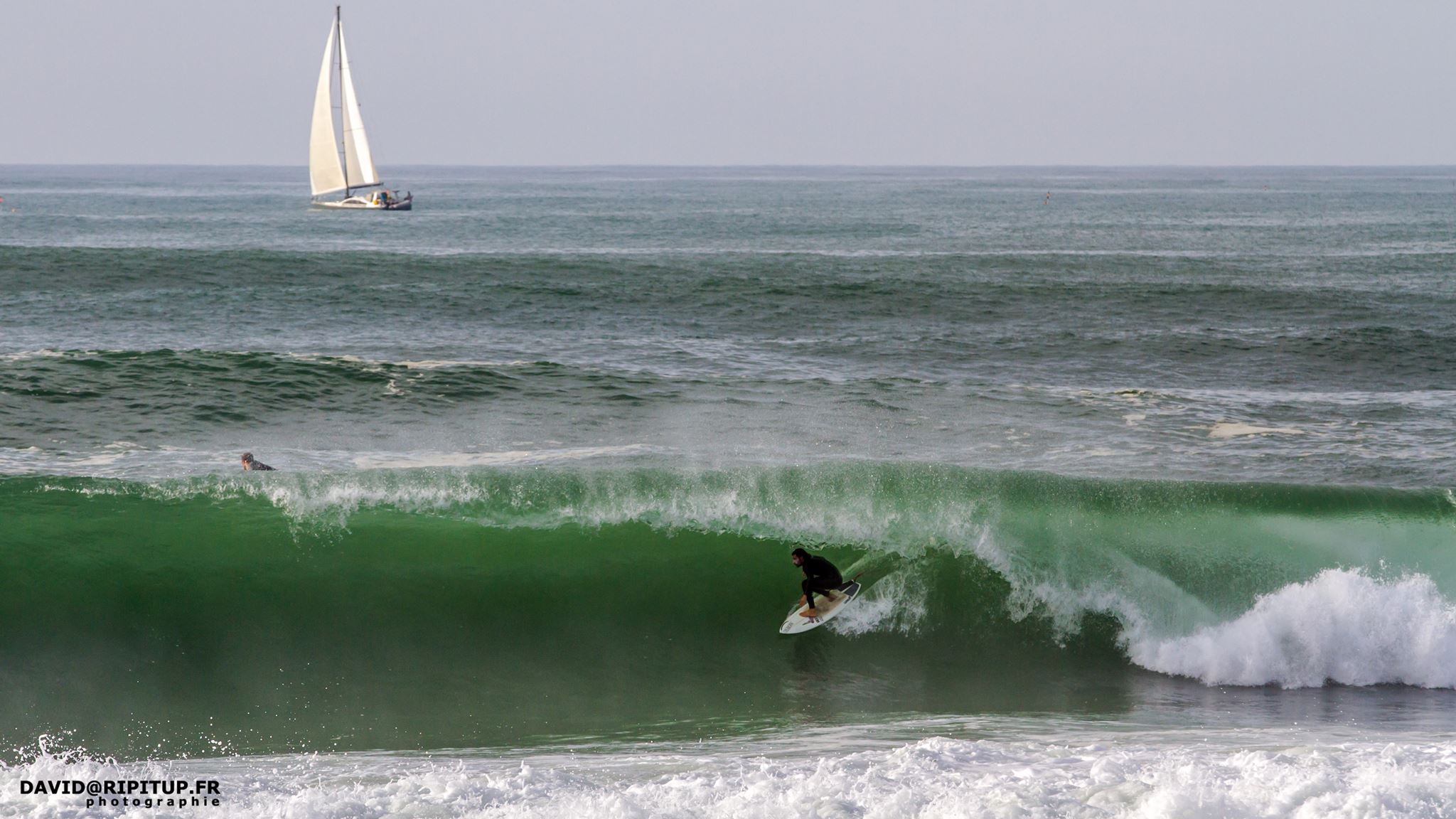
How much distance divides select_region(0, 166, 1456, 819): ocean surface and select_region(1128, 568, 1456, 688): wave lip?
0.04m

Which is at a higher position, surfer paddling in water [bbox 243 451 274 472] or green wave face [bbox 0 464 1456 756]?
surfer paddling in water [bbox 243 451 274 472]

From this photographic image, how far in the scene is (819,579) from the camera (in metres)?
12.0

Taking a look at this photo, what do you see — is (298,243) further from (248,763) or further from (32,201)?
(32,201)

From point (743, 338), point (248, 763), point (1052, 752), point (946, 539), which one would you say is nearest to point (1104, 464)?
point (946, 539)

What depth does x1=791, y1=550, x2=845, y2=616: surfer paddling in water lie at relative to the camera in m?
11.9

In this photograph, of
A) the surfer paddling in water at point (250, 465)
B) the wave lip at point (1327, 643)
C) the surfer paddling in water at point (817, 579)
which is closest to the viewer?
the wave lip at point (1327, 643)

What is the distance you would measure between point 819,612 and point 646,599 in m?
1.90

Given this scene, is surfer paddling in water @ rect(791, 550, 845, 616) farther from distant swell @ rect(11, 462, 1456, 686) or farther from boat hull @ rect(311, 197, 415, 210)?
boat hull @ rect(311, 197, 415, 210)

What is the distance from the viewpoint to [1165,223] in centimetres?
8500
